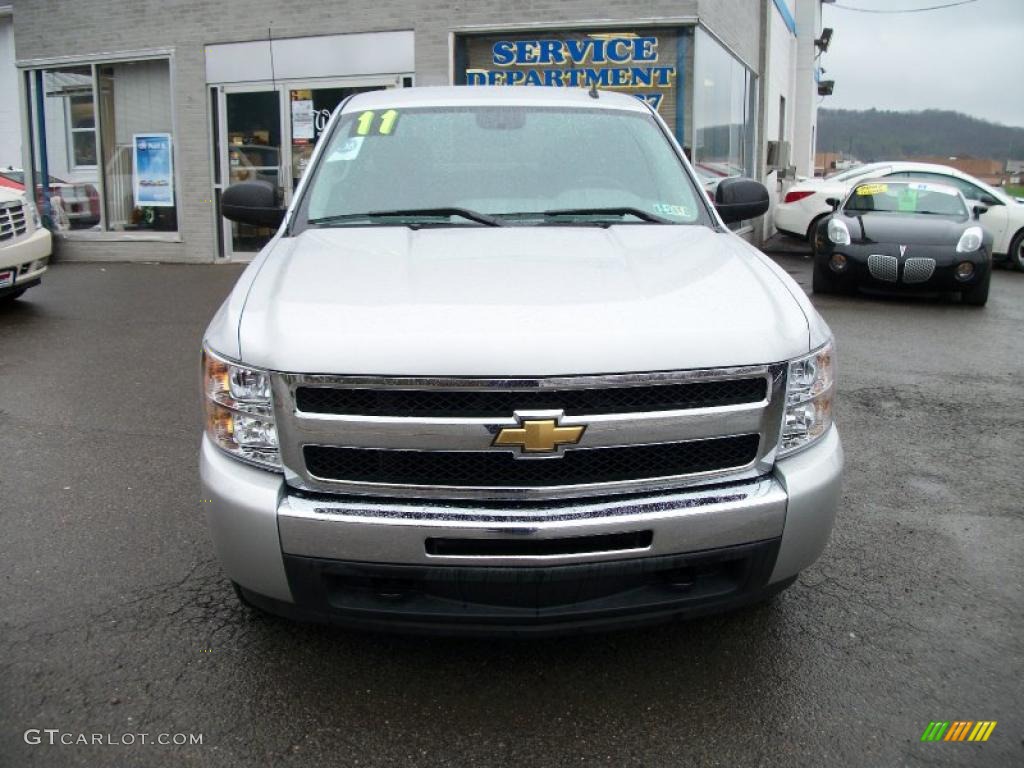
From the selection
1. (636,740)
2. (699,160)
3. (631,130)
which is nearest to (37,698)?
(636,740)

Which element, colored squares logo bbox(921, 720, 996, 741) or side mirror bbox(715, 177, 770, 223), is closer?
colored squares logo bbox(921, 720, 996, 741)

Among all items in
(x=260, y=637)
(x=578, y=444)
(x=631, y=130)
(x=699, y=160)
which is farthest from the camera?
(x=699, y=160)

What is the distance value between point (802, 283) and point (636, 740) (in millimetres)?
10742

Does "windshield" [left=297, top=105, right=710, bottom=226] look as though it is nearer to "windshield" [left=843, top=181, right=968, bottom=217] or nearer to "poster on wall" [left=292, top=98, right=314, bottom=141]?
"windshield" [left=843, top=181, right=968, bottom=217]

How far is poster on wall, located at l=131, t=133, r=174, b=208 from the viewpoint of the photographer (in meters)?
14.1

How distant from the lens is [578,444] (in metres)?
2.48

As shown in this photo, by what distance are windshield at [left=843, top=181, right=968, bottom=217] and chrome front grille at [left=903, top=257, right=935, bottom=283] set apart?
129 cm

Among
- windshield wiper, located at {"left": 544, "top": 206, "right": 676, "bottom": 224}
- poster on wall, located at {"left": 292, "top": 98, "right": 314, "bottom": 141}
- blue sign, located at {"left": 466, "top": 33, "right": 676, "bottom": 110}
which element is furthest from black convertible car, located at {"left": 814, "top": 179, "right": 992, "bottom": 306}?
windshield wiper, located at {"left": 544, "top": 206, "right": 676, "bottom": 224}

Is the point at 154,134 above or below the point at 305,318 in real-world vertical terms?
above

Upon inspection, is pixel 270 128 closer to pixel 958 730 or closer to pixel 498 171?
pixel 498 171

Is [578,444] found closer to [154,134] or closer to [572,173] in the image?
[572,173]

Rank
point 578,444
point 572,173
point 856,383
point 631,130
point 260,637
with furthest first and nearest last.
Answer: point 856,383 → point 631,130 → point 572,173 → point 260,637 → point 578,444

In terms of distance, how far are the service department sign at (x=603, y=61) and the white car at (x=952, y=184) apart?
3.73 meters

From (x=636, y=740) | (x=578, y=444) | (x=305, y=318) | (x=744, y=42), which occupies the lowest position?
(x=636, y=740)
